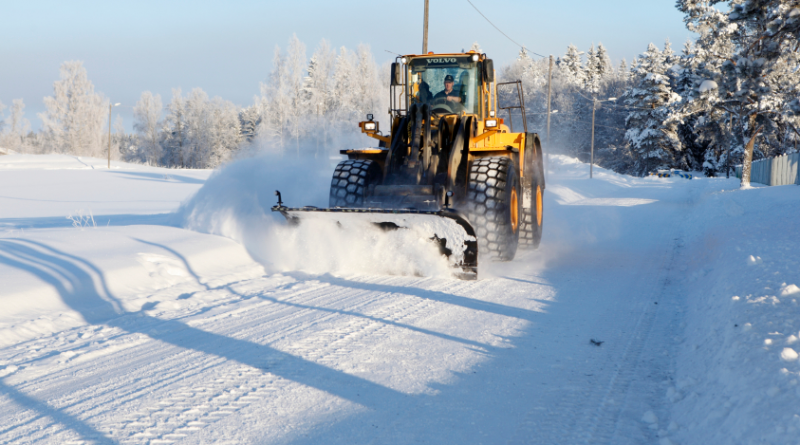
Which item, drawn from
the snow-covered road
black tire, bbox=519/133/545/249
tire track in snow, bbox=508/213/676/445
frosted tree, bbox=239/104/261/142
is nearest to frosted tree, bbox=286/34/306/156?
frosted tree, bbox=239/104/261/142

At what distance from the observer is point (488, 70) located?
329 inches

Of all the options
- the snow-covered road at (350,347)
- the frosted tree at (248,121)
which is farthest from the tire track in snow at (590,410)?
the frosted tree at (248,121)

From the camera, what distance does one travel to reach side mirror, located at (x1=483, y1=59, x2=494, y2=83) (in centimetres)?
834

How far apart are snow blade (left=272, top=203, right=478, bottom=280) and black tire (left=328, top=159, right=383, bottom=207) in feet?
1.93

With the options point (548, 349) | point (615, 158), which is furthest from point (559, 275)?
point (615, 158)

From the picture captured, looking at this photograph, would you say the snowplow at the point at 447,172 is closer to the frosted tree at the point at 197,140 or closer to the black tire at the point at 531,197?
the black tire at the point at 531,197

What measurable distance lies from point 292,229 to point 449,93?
3.15 meters

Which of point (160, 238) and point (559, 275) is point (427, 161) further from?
point (160, 238)

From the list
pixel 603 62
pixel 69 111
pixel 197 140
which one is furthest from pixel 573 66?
pixel 69 111

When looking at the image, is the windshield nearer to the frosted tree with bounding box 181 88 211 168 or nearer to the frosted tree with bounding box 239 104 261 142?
the frosted tree with bounding box 239 104 261 142

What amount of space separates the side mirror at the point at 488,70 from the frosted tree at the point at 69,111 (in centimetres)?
6730

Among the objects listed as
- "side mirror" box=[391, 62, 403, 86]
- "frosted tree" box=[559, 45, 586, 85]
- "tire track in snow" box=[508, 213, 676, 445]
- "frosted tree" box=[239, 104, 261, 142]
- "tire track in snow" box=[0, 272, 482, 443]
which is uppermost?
"frosted tree" box=[559, 45, 586, 85]

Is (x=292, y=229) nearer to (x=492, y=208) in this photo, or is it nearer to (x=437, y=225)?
(x=437, y=225)

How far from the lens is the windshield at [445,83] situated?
28.1ft
